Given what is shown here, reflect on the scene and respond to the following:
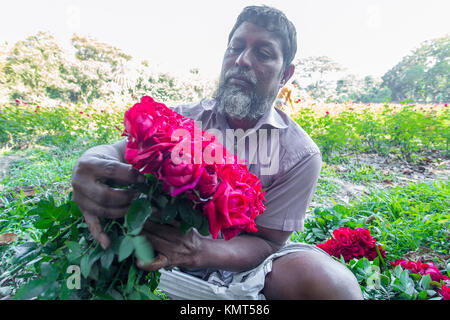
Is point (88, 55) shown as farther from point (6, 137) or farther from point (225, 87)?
point (225, 87)

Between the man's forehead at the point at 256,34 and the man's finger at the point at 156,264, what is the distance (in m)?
1.50

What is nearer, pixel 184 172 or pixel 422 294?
pixel 184 172

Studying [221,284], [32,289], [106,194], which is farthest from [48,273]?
[221,284]

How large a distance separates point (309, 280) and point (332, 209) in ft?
6.56

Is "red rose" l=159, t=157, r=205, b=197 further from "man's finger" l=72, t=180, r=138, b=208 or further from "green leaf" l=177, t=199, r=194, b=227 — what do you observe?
"man's finger" l=72, t=180, r=138, b=208

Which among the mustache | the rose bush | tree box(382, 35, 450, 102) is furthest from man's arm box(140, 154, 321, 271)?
tree box(382, 35, 450, 102)

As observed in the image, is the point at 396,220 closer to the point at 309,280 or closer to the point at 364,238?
the point at 364,238

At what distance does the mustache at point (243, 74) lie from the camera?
170cm

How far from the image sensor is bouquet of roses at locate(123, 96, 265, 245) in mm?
667

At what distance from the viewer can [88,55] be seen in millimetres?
26094

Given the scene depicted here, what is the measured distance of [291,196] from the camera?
151 centimetres

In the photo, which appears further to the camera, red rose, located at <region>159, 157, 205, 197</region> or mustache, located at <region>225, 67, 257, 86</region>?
mustache, located at <region>225, 67, 257, 86</region>
